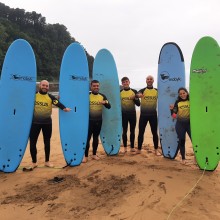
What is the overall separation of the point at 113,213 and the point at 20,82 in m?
2.97

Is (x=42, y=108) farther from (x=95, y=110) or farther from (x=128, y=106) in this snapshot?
(x=128, y=106)

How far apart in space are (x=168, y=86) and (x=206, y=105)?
1.07m

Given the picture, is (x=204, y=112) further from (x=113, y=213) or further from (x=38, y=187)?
(x=38, y=187)

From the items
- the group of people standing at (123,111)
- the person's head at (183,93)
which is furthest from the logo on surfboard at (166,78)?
the person's head at (183,93)

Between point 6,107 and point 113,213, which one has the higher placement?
point 6,107

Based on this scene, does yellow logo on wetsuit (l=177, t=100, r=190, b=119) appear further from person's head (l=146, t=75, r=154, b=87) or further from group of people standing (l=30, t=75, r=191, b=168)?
person's head (l=146, t=75, r=154, b=87)

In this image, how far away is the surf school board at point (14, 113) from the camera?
191 inches

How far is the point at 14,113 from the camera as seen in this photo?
4.89 metres

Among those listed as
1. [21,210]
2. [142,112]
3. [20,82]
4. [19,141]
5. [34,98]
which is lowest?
[21,210]

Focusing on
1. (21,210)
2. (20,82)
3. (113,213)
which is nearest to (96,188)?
(113,213)

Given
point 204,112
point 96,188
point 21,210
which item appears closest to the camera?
point 21,210

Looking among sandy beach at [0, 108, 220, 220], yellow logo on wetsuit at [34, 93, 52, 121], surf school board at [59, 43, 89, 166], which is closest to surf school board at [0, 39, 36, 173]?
yellow logo on wetsuit at [34, 93, 52, 121]

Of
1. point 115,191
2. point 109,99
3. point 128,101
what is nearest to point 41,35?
point 109,99

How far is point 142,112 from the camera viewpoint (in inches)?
217
